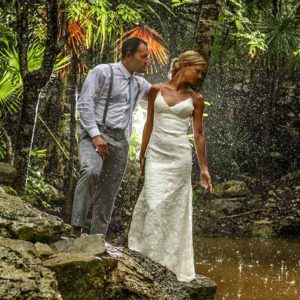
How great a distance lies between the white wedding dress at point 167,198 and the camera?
4.59 meters

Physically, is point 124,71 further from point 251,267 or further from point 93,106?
point 251,267

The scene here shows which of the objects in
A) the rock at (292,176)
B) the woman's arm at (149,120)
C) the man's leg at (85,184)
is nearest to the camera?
the man's leg at (85,184)

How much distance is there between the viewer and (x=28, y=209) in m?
3.93

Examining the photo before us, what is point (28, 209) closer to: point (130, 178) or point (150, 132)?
point (150, 132)

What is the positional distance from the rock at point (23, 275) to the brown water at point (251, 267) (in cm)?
312

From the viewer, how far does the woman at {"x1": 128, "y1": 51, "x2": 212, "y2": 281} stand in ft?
15.0

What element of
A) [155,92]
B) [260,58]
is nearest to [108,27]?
[155,92]

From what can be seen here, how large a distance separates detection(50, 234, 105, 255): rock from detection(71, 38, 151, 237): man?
1.52ft

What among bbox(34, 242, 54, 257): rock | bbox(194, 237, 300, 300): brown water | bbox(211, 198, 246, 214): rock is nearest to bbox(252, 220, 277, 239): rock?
bbox(194, 237, 300, 300): brown water

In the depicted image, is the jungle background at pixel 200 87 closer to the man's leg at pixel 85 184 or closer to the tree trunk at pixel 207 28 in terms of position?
the tree trunk at pixel 207 28

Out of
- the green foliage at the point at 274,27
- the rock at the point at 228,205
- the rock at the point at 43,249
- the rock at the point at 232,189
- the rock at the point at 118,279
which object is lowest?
the rock at the point at 228,205

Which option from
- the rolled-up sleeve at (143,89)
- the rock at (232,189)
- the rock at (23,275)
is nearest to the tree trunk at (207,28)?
the rolled-up sleeve at (143,89)

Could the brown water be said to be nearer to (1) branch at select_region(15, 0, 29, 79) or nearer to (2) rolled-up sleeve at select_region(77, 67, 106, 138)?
(2) rolled-up sleeve at select_region(77, 67, 106, 138)

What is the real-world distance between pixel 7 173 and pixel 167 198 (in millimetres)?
1966
